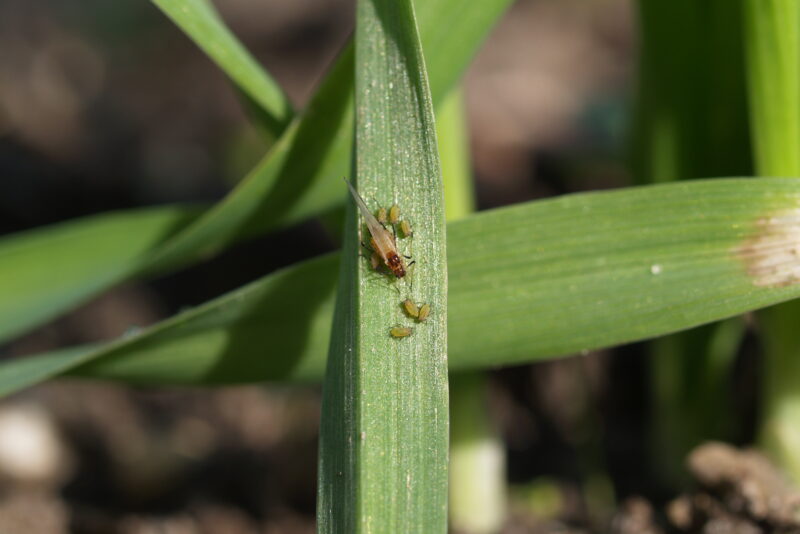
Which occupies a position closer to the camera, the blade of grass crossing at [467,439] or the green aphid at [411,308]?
the green aphid at [411,308]

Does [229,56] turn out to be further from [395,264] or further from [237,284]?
[237,284]

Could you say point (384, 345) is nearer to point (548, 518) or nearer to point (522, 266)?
point (522, 266)

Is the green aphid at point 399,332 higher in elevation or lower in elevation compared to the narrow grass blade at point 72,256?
lower

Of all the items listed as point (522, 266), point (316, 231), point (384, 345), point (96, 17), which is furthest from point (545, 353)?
point (96, 17)

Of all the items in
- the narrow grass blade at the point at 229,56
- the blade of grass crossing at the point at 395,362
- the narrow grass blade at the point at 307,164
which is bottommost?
the blade of grass crossing at the point at 395,362

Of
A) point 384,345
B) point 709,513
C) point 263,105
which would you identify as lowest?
point 709,513

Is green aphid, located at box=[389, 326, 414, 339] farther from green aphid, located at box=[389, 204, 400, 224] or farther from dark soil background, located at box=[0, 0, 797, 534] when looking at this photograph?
dark soil background, located at box=[0, 0, 797, 534]

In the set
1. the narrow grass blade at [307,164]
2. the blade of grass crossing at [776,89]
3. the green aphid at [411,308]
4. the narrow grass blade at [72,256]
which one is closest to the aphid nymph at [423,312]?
the green aphid at [411,308]

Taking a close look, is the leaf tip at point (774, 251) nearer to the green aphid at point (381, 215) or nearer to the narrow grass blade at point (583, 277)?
the narrow grass blade at point (583, 277)
